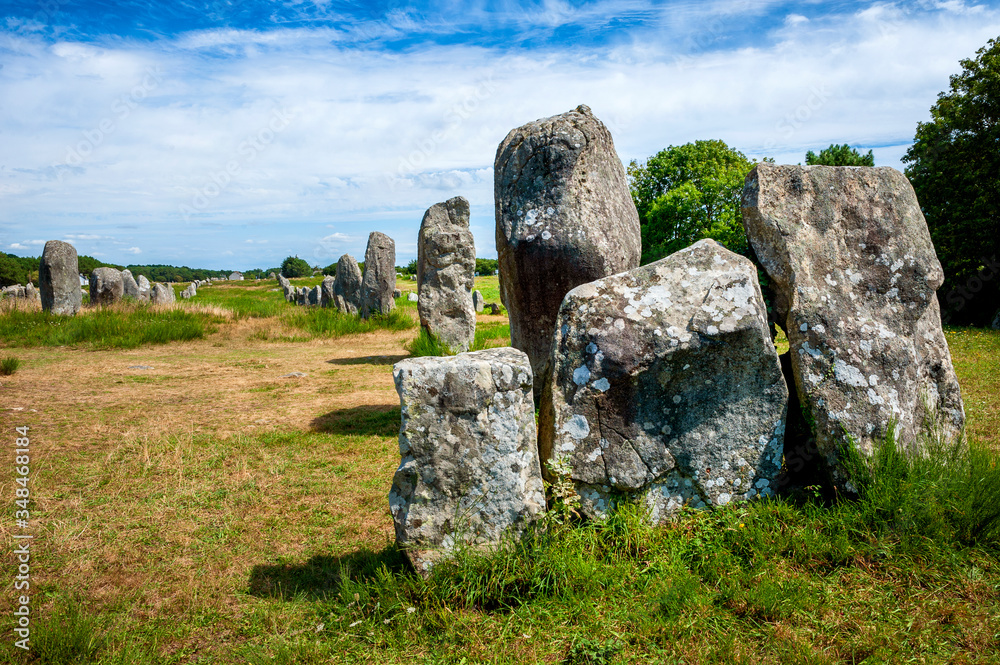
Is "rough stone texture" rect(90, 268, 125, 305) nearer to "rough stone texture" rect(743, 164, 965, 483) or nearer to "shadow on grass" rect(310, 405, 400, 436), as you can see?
"shadow on grass" rect(310, 405, 400, 436)

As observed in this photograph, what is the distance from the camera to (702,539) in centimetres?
370

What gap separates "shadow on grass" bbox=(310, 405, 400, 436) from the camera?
7.26m

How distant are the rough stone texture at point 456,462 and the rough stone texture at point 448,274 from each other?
9.22m

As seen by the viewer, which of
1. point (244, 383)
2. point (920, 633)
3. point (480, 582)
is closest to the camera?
point (920, 633)

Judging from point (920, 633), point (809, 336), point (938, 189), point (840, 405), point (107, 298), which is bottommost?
point (920, 633)

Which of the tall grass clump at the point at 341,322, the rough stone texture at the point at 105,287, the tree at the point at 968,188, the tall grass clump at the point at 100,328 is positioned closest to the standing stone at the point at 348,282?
the tall grass clump at the point at 341,322

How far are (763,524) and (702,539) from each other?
40 cm

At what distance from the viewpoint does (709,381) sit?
3926 mm

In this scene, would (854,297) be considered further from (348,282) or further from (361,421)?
(348,282)

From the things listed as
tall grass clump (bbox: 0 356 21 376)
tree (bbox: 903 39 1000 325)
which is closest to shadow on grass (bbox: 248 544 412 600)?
tall grass clump (bbox: 0 356 21 376)

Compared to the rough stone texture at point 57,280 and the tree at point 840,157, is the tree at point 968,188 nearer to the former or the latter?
the tree at point 840,157

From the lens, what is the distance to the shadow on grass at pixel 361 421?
23.8 ft

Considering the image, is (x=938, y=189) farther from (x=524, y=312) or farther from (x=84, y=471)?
(x=84, y=471)

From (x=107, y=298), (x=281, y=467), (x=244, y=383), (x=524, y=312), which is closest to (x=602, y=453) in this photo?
(x=524, y=312)
